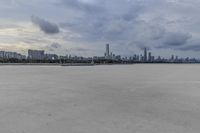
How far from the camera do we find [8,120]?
851 centimetres

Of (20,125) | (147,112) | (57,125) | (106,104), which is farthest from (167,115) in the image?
(20,125)

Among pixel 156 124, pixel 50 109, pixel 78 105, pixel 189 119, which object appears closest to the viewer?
pixel 156 124

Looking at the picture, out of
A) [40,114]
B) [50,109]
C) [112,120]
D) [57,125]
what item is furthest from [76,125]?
[50,109]

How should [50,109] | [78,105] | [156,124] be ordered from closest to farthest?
1. [156,124]
2. [50,109]
3. [78,105]

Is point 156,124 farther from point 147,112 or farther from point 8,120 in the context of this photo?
point 8,120

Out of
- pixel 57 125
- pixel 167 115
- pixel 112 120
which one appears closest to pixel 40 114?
pixel 57 125

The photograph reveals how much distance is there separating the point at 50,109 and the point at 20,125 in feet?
8.57

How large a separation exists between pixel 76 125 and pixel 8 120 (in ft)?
6.79

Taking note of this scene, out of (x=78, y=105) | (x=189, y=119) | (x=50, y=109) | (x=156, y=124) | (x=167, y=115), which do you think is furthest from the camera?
(x=78, y=105)

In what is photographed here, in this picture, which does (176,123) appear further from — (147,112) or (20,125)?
(20,125)

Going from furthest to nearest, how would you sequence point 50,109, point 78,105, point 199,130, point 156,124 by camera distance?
1. point 78,105
2. point 50,109
3. point 156,124
4. point 199,130

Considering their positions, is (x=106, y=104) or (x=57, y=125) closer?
(x=57, y=125)

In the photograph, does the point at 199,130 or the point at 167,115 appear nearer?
the point at 199,130

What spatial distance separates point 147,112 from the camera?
1021 centimetres
